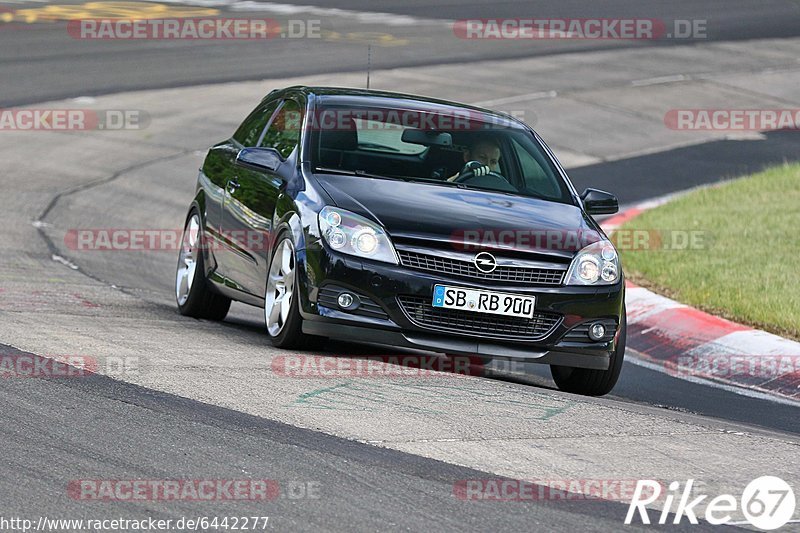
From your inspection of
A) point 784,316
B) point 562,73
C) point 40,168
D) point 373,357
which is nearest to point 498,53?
point 562,73

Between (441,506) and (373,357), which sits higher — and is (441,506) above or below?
above

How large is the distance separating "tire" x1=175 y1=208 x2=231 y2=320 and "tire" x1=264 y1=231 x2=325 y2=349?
4.85ft

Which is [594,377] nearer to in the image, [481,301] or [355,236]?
[481,301]

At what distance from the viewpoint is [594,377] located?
864 cm

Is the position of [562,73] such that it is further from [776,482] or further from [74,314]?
[776,482]

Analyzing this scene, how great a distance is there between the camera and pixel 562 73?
25.6 m

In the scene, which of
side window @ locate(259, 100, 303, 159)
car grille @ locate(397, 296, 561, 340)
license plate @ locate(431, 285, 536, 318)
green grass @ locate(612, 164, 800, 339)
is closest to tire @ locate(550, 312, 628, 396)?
car grille @ locate(397, 296, 561, 340)

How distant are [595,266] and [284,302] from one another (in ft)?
5.64

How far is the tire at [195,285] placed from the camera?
402 inches

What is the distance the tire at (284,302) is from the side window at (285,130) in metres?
0.86

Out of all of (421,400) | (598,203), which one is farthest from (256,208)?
(421,400)

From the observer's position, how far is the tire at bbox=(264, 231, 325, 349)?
27.1 feet

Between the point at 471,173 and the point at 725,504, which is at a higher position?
the point at 471,173

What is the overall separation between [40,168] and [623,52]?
46.8ft
